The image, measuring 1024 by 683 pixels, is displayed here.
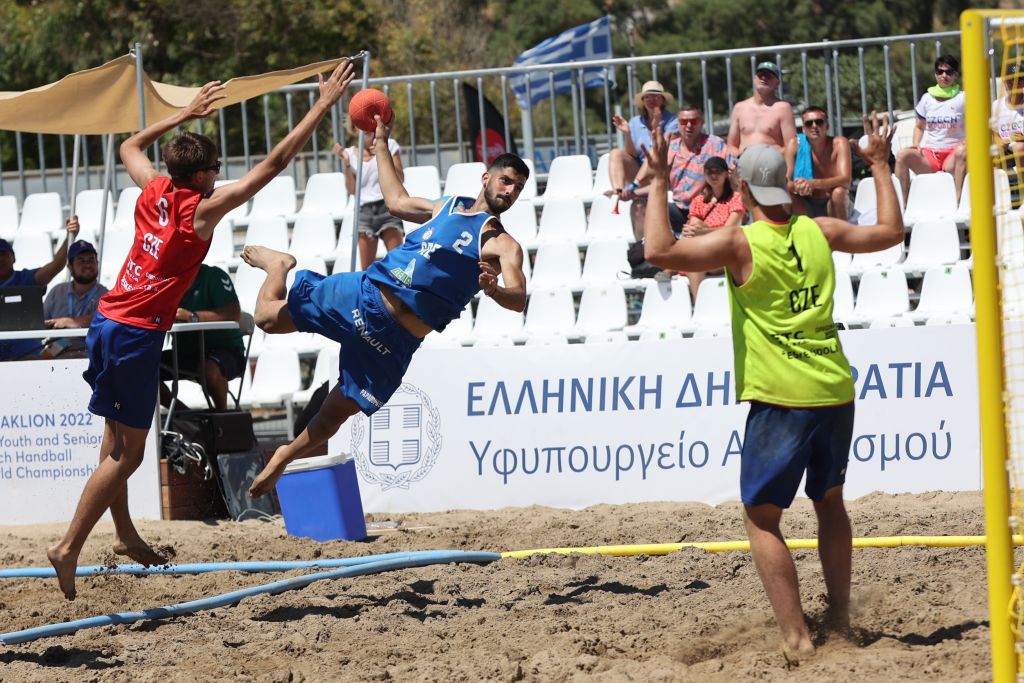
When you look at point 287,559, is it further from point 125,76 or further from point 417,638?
point 125,76

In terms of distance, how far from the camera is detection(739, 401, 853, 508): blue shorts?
4.72 m

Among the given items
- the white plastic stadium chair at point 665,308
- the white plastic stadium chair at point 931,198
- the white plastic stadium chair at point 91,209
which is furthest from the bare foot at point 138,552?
the white plastic stadium chair at point 91,209

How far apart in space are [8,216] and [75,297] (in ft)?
15.4

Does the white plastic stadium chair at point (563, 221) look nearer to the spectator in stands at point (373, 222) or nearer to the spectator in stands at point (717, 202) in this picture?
the spectator in stands at point (373, 222)

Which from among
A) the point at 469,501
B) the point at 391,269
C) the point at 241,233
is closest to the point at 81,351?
the point at 469,501

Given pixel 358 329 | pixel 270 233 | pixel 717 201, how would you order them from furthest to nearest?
1. pixel 270 233
2. pixel 717 201
3. pixel 358 329

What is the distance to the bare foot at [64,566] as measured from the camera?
5.95m

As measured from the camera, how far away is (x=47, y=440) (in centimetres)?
905

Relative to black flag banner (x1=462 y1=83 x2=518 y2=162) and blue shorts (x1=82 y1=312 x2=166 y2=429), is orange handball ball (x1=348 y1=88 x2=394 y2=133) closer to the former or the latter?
blue shorts (x1=82 y1=312 x2=166 y2=429)

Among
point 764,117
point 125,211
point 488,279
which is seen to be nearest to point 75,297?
point 125,211

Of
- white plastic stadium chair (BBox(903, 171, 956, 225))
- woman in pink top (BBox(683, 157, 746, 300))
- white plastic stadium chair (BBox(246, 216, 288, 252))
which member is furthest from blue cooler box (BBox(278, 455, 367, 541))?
white plastic stadium chair (BBox(903, 171, 956, 225))

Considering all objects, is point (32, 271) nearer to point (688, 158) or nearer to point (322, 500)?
point (322, 500)

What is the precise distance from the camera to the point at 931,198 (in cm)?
1153

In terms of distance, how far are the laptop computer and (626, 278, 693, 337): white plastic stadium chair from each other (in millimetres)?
4498
